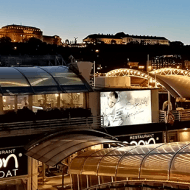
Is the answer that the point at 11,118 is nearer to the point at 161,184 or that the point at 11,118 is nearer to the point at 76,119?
the point at 76,119

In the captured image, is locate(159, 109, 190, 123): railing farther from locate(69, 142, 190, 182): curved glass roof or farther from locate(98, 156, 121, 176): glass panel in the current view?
locate(98, 156, 121, 176): glass panel

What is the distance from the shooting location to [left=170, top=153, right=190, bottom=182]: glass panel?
1466 cm

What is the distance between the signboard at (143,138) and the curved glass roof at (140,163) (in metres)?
6.86

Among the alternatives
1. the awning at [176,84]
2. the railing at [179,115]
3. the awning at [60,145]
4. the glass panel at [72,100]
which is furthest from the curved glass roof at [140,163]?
the awning at [176,84]

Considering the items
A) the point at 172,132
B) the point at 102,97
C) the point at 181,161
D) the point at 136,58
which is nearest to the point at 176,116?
the point at 172,132

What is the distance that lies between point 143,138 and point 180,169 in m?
11.8

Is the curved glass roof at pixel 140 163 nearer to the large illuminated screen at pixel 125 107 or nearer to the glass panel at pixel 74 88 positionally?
the glass panel at pixel 74 88

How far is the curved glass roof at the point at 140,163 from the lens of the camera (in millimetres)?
15184

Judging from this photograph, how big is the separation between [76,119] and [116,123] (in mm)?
4127

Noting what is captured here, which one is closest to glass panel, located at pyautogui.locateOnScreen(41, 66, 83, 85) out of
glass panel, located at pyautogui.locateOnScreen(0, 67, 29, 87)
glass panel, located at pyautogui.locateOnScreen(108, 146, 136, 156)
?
glass panel, located at pyautogui.locateOnScreen(0, 67, 29, 87)

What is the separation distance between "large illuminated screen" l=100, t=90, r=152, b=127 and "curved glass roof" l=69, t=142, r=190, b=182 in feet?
26.0

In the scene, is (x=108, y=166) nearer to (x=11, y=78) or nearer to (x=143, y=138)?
(x=143, y=138)

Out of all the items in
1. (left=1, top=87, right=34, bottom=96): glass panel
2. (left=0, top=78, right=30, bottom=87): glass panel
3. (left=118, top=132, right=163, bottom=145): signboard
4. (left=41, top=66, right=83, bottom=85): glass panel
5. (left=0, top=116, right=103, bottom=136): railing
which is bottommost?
(left=118, top=132, right=163, bottom=145): signboard

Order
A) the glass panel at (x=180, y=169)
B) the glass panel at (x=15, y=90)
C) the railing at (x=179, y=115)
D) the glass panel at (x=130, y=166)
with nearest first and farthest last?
the glass panel at (x=180, y=169)
the glass panel at (x=130, y=166)
the glass panel at (x=15, y=90)
the railing at (x=179, y=115)
